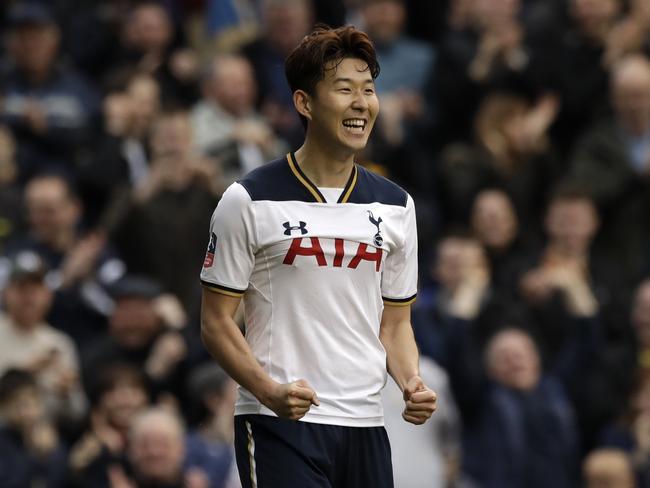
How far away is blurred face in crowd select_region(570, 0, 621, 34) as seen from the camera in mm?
13648

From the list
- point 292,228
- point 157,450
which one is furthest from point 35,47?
point 292,228

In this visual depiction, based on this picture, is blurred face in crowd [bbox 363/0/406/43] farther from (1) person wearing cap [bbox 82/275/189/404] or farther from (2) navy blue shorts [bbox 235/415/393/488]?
(2) navy blue shorts [bbox 235/415/393/488]

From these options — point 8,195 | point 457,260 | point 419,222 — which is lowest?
point 457,260

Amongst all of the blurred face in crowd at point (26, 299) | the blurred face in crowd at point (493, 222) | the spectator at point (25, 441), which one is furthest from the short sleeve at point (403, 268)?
the blurred face in crowd at point (493, 222)

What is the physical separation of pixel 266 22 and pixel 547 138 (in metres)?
2.61

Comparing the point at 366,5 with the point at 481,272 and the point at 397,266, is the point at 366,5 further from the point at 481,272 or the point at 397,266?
the point at 397,266

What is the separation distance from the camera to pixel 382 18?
14.4 meters

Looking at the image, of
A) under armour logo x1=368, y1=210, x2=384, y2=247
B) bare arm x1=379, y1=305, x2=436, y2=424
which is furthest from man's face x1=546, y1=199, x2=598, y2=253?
under armour logo x1=368, y1=210, x2=384, y2=247

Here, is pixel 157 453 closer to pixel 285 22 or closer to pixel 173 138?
pixel 173 138

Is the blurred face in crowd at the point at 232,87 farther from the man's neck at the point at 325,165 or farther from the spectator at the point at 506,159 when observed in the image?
the man's neck at the point at 325,165

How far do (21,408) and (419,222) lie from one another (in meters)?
3.33

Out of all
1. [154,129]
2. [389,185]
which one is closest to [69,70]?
[154,129]

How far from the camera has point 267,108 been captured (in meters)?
14.0

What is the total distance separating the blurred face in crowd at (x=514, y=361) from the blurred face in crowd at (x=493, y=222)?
1043mm
